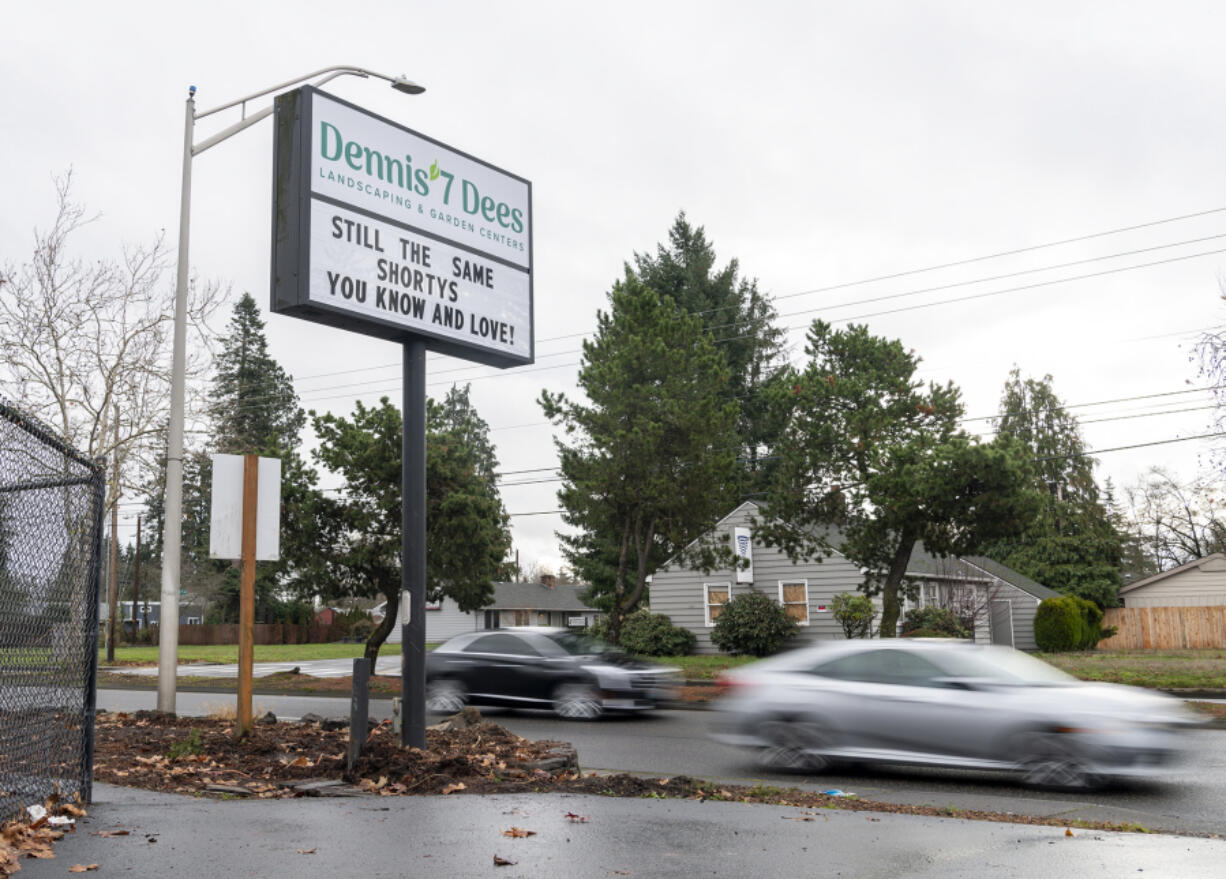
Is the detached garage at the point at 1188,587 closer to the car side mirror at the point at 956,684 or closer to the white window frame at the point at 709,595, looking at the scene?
the white window frame at the point at 709,595

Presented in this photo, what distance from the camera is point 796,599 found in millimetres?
33938

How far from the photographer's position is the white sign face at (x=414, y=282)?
9.84 meters

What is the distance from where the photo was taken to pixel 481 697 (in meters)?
17.0

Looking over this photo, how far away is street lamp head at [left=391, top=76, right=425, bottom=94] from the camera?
44.1 feet

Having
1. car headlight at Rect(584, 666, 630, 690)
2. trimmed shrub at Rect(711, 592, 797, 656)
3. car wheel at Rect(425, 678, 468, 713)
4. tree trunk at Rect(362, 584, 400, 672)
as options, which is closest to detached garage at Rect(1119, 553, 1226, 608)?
trimmed shrub at Rect(711, 592, 797, 656)

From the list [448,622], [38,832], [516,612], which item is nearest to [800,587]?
[38,832]

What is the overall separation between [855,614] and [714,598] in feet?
17.7

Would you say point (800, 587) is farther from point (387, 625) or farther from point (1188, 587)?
point (1188, 587)

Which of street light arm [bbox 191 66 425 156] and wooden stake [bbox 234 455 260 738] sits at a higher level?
street light arm [bbox 191 66 425 156]

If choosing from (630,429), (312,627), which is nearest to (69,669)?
(630,429)

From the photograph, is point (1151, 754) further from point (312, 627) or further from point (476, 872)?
point (312, 627)

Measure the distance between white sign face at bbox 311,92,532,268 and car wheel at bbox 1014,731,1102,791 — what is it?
6.80 metres

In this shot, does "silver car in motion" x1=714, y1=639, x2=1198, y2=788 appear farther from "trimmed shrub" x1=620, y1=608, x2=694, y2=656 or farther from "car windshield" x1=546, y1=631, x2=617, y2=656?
"trimmed shrub" x1=620, y1=608, x2=694, y2=656

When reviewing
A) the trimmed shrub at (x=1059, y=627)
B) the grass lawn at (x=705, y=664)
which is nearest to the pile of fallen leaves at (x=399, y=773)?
the grass lawn at (x=705, y=664)
